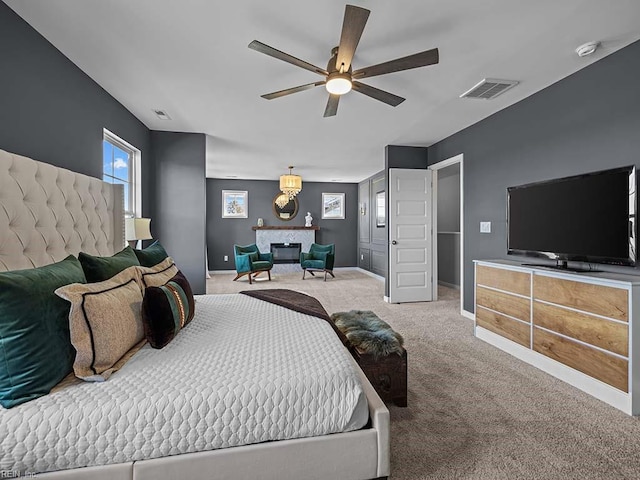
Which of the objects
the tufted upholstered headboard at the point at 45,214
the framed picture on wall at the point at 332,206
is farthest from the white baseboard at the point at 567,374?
the framed picture on wall at the point at 332,206

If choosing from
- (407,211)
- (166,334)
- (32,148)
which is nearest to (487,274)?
(407,211)

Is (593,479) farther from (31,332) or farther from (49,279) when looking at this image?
(49,279)

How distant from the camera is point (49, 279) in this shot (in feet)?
4.14

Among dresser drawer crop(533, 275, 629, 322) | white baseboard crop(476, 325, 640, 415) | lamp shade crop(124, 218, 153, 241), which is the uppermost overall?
lamp shade crop(124, 218, 153, 241)

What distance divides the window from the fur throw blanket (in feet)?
9.32

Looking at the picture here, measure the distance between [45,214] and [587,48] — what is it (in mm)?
3877

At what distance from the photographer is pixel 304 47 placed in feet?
7.91

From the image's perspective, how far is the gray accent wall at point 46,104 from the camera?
196 centimetres

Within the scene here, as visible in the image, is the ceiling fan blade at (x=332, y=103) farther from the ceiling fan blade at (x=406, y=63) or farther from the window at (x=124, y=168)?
the window at (x=124, y=168)

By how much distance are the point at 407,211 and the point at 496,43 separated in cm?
288

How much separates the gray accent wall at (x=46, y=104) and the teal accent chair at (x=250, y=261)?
12.6 ft

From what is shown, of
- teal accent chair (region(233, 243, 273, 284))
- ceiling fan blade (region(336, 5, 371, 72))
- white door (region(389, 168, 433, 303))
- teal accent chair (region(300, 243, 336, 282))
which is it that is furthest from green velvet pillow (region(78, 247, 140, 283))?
teal accent chair (region(300, 243, 336, 282))

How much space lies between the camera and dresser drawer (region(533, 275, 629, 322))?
204cm

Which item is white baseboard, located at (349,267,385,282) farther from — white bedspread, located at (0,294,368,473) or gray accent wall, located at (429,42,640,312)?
white bedspread, located at (0,294,368,473)
